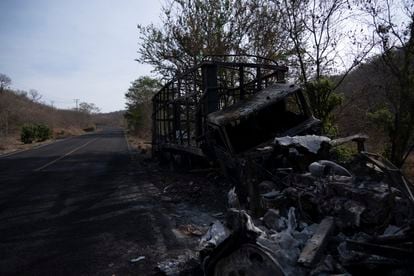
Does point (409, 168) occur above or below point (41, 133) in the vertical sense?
below

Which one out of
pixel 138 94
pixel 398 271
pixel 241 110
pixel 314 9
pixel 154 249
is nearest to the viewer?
pixel 398 271

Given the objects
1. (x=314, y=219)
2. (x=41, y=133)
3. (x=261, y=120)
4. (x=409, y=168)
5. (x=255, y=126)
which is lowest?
(x=409, y=168)

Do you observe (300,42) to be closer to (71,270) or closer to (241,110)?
(241,110)

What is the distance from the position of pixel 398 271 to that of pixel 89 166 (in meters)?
14.4

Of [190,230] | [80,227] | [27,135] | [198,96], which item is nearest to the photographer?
[190,230]

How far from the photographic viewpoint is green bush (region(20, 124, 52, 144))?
38.5 meters

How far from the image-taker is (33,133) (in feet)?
130

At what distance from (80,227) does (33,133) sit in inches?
1460

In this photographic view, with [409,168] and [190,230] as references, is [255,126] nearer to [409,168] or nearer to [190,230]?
[190,230]

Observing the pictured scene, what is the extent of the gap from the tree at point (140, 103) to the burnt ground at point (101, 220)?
40.1m

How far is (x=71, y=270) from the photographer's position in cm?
454

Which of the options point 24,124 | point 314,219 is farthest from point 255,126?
point 24,124

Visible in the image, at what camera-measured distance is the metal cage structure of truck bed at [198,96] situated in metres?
8.39

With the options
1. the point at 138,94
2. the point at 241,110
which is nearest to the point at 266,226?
the point at 241,110
